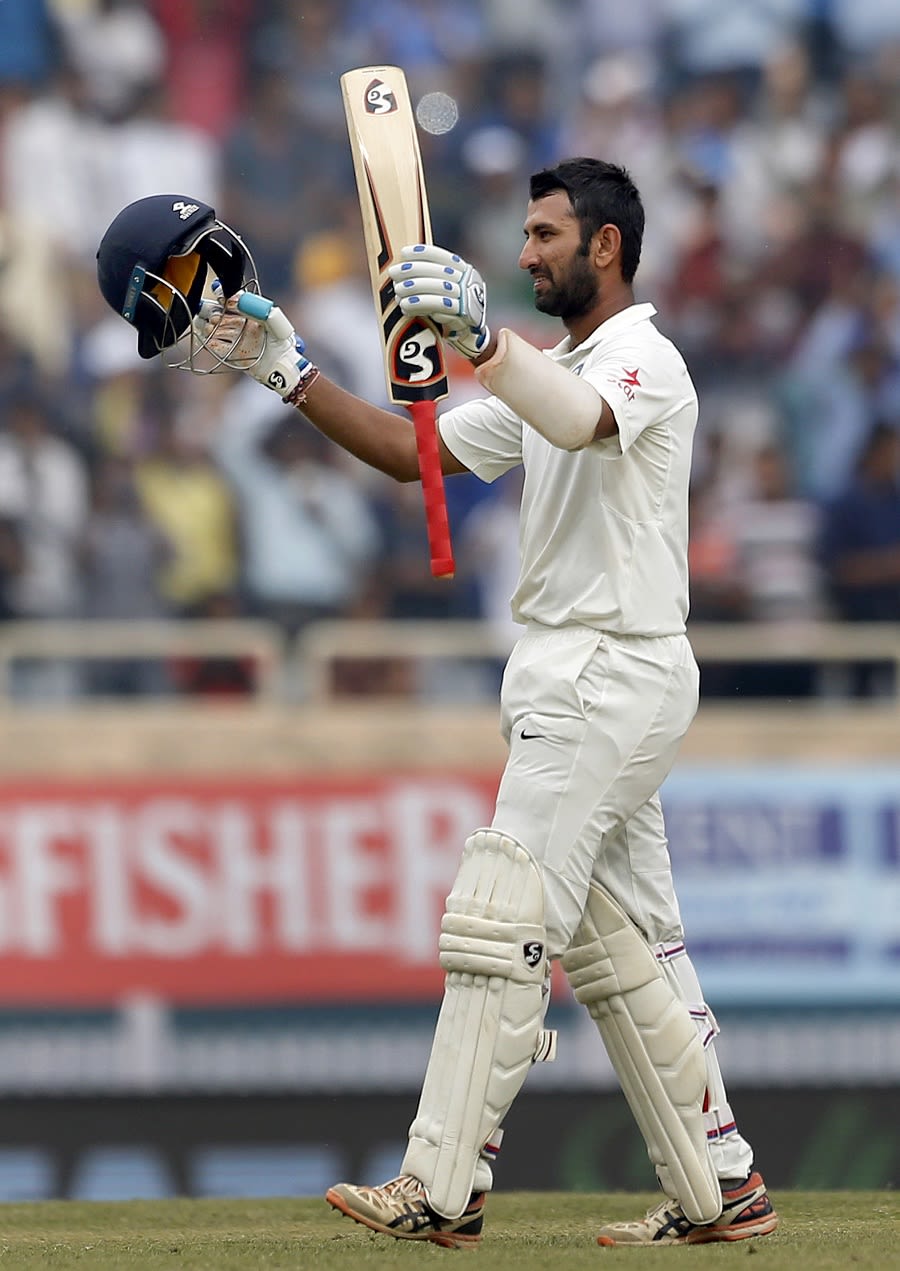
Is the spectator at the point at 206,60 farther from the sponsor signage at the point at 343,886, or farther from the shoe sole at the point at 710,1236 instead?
the shoe sole at the point at 710,1236

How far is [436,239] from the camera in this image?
30.8 ft

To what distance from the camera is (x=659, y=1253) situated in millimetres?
3988

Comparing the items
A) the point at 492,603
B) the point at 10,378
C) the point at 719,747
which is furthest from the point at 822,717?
the point at 10,378

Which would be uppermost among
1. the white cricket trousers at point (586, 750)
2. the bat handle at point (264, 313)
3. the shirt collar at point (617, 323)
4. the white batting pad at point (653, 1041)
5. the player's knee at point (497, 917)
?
the bat handle at point (264, 313)

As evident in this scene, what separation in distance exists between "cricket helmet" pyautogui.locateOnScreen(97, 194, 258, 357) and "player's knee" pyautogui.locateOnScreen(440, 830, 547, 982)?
1129 millimetres

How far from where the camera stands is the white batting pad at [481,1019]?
395 cm

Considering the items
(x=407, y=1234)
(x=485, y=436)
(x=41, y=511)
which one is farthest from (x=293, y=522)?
(x=407, y=1234)

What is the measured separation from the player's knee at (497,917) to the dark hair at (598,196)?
113 cm

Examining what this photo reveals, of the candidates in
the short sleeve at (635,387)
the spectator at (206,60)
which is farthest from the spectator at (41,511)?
the short sleeve at (635,387)

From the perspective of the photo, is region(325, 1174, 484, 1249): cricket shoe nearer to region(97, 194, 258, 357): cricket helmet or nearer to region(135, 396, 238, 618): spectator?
region(97, 194, 258, 357): cricket helmet

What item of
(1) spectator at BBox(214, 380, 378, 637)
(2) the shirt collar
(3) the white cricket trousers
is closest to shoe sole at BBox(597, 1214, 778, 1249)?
(3) the white cricket trousers

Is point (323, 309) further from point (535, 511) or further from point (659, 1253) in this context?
point (659, 1253)

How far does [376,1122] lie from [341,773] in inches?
46.6

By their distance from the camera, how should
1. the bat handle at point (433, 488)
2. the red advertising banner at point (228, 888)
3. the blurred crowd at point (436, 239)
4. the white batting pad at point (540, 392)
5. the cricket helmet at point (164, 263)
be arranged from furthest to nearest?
the blurred crowd at point (436, 239), the red advertising banner at point (228, 888), the cricket helmet at point (164, 263), the bat handle at point (433, 488), the white batting pad at point (540, 392)
